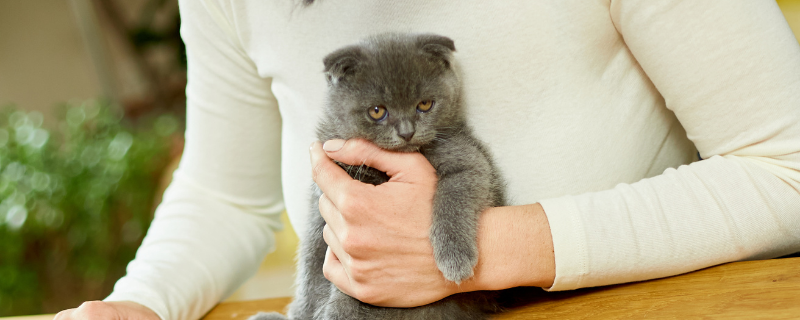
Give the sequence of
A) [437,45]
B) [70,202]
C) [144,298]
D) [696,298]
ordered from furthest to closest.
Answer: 1. [70,202]
2. [144,298]
3. [437,45]
4. [696,298]

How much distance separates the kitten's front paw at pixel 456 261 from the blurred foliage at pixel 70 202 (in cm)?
247

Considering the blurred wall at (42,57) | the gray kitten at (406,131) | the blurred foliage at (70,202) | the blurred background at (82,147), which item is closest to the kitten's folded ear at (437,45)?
the gray kitten at (406,131)

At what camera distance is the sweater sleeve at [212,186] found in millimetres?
1245

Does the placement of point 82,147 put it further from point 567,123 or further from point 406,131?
point 567,123

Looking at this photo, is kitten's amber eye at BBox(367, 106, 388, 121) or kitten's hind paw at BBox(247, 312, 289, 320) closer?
kitten's amber eye at BBox(367, 106, 388, 121)

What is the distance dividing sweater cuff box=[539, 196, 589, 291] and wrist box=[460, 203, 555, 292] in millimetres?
14

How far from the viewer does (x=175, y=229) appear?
52.7 inches

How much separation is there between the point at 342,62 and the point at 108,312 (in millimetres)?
690

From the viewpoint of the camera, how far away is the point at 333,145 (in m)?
1.08

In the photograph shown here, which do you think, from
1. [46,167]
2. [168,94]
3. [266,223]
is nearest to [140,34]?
[168,94]

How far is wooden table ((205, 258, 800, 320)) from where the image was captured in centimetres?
80

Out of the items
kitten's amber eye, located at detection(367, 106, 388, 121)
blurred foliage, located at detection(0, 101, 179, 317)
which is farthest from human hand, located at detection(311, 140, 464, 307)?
blurred foliage, located at detection(0, 101, 179, 317)

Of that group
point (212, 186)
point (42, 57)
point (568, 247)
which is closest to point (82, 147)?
point (42, 57)

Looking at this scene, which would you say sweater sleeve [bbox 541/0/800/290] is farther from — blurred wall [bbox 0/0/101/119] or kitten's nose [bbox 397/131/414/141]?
blurred wall [bbox 0/0/101/119]
